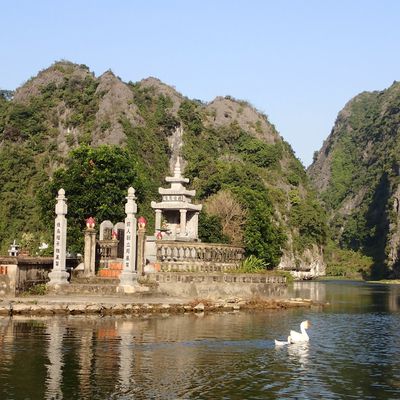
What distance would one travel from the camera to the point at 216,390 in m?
25.1

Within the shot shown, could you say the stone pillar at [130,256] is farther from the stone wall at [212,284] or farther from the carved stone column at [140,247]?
the stone wall at [212,284]

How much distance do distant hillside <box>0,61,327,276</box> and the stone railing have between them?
174 feet

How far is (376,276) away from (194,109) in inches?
2207

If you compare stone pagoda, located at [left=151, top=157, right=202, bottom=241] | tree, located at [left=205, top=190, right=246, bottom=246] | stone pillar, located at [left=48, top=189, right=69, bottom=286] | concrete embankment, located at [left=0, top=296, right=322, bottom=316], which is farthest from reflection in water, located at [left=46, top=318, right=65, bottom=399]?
tree, located at [left=205, top=190, right=246, bottom=246]

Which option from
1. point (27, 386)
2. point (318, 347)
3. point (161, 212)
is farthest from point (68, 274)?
point (27, 386)

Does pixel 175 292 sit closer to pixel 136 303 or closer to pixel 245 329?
pixel 136 303

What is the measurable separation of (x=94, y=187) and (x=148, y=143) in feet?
275

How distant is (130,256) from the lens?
53.0 m

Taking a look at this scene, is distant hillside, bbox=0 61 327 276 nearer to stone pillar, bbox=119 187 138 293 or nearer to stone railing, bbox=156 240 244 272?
stone railing, bbox=156 240 244 272

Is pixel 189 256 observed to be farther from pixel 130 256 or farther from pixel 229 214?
pixel 229 214

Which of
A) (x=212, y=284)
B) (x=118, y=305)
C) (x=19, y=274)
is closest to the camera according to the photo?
(x=118, y=305)

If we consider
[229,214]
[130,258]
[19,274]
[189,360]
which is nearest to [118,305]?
[130,258]

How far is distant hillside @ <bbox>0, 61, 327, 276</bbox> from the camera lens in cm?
13338

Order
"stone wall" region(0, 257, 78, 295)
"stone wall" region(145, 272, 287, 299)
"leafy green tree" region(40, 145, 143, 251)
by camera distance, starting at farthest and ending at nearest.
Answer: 1. "leafy green tree" region(40, 145, 143, 251)
2. "stone wall" region(145, 272, 287, 299)
3. "stone wall" region(0, 257, 78, 295)
